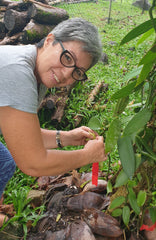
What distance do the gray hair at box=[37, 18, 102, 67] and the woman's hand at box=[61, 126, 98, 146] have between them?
372 mm

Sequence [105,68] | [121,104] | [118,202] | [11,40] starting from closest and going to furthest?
1. [121,104]
2. [118,202]
3. [11,40]
4. [105,68]

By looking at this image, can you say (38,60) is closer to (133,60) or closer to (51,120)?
(51,120)

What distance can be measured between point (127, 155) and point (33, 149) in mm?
363

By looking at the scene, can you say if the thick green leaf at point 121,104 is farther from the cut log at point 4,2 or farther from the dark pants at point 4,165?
the cut log at point 4,2

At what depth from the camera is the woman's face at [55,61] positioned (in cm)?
104

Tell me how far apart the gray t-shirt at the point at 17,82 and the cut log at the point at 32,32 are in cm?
215

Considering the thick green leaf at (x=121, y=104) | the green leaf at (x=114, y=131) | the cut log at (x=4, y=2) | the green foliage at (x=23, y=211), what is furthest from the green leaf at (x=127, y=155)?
the cut log at (x=4, y=2)

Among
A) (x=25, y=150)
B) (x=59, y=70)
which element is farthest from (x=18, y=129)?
(x=59, y=70)

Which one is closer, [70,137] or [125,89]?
[125,89]

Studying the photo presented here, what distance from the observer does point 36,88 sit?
999 mm

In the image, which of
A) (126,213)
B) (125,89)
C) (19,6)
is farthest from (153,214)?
(19,6)

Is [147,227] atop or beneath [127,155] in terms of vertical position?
beneath

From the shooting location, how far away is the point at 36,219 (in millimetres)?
1266

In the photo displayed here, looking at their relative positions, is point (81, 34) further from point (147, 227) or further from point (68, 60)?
point (147, 227)
